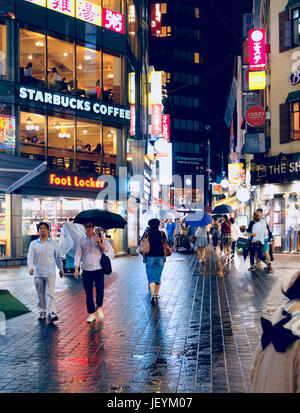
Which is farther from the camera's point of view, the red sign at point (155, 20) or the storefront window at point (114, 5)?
the red sign at point (155, 20)

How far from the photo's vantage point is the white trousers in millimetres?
9578

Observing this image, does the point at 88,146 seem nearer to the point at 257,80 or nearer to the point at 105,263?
the point at 257,80

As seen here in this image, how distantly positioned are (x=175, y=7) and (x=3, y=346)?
317ft

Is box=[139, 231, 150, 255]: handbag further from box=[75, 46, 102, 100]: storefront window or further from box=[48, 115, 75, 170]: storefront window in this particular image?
box=[75, 46, 102, 100]: storefront window

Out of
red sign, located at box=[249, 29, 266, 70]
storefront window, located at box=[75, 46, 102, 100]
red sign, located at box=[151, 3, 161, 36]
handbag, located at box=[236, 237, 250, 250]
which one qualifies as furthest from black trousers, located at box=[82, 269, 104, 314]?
red sign, located at box=[151, 3, 161, 36]

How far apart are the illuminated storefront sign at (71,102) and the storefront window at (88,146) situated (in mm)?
715

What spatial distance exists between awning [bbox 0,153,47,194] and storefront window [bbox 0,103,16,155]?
9.93 meters

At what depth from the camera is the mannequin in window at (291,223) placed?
946 inches

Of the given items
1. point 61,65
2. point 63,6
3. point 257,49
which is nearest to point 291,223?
point 257,49

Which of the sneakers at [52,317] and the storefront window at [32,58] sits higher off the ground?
the storefront window at [32,58]

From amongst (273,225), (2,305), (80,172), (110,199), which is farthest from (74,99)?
(2,305)

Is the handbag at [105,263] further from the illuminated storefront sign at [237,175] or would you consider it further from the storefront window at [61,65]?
the illuminated storefront sign at [237,175]

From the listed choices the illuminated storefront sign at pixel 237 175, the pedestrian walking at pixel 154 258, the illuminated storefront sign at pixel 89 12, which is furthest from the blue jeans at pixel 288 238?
the illuminated storefront sign at pixel 237 175

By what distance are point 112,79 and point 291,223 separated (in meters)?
11.9
